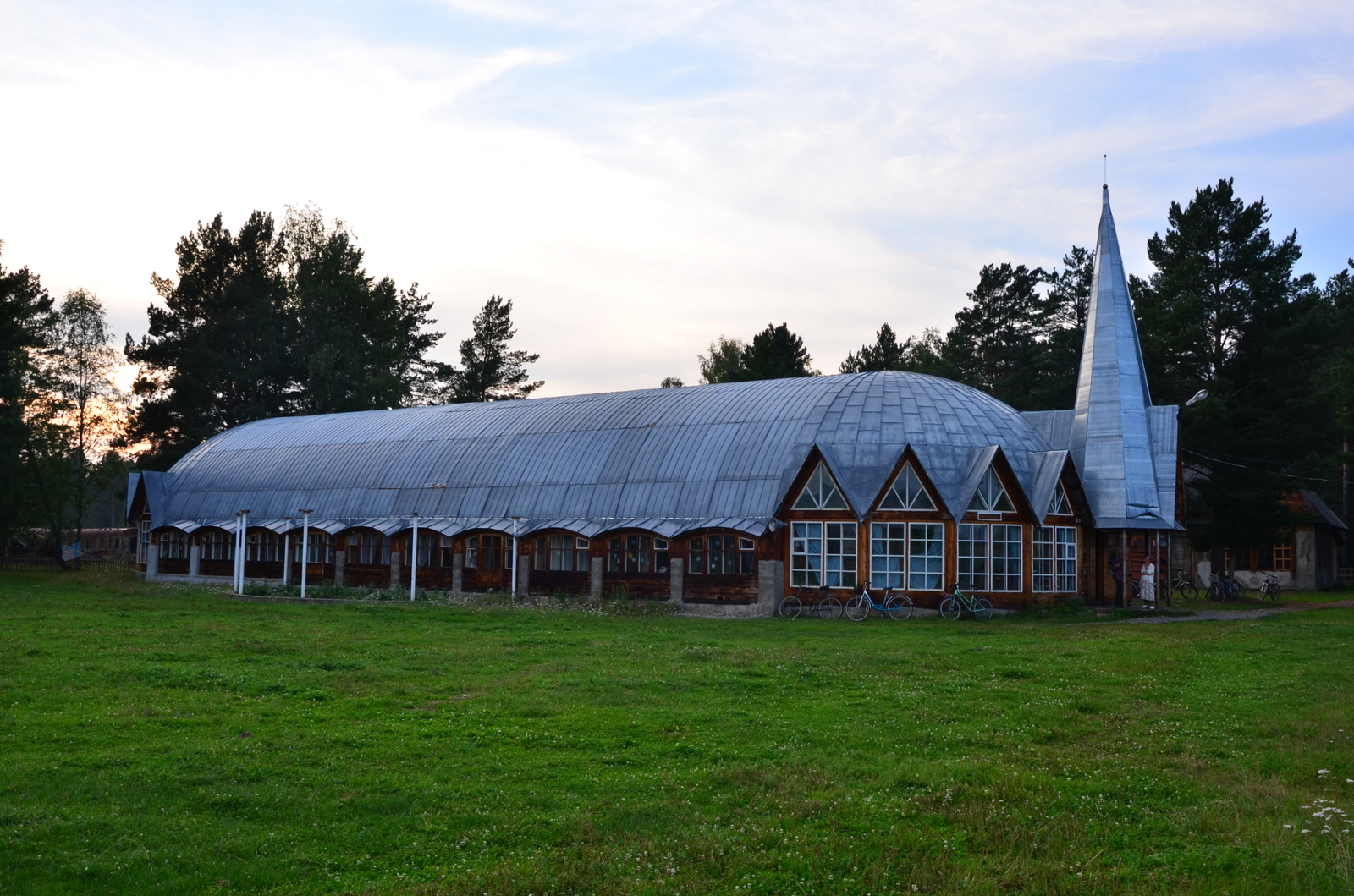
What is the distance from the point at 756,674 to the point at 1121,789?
8295mm

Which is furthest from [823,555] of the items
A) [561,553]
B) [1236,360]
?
[1236,360]

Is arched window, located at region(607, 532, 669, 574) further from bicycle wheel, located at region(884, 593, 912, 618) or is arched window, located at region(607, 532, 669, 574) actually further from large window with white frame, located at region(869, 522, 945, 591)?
bicycle wheel, located at region(884, 593, 912, 618)

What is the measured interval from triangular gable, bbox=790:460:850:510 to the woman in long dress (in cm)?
1120

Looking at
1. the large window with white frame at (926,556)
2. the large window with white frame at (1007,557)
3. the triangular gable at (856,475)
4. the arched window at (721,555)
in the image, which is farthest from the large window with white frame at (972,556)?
the arched window at (721,555)

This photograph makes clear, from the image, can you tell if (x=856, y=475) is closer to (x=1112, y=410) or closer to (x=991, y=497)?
(x=991, y=497)

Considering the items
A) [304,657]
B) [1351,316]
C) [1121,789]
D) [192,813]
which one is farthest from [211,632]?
[1351,316]

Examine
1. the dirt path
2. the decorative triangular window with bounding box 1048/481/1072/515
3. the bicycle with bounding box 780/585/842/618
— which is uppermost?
the decorative triangular window with bounding box 1048/481/1072/515

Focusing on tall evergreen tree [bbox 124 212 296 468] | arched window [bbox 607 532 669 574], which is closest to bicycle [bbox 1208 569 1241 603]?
arched window [bbox 607 532 669 574]

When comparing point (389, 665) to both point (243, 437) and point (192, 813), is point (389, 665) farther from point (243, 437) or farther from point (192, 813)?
point (243, 437)

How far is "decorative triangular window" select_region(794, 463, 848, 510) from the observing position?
36.6 meters

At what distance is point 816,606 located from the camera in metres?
35.8

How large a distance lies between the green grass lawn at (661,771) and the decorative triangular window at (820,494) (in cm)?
1393

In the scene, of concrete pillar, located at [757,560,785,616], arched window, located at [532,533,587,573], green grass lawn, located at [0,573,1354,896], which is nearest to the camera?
green grass lawn, located at [0,573,1354,896]

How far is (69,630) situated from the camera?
81.7 ft
